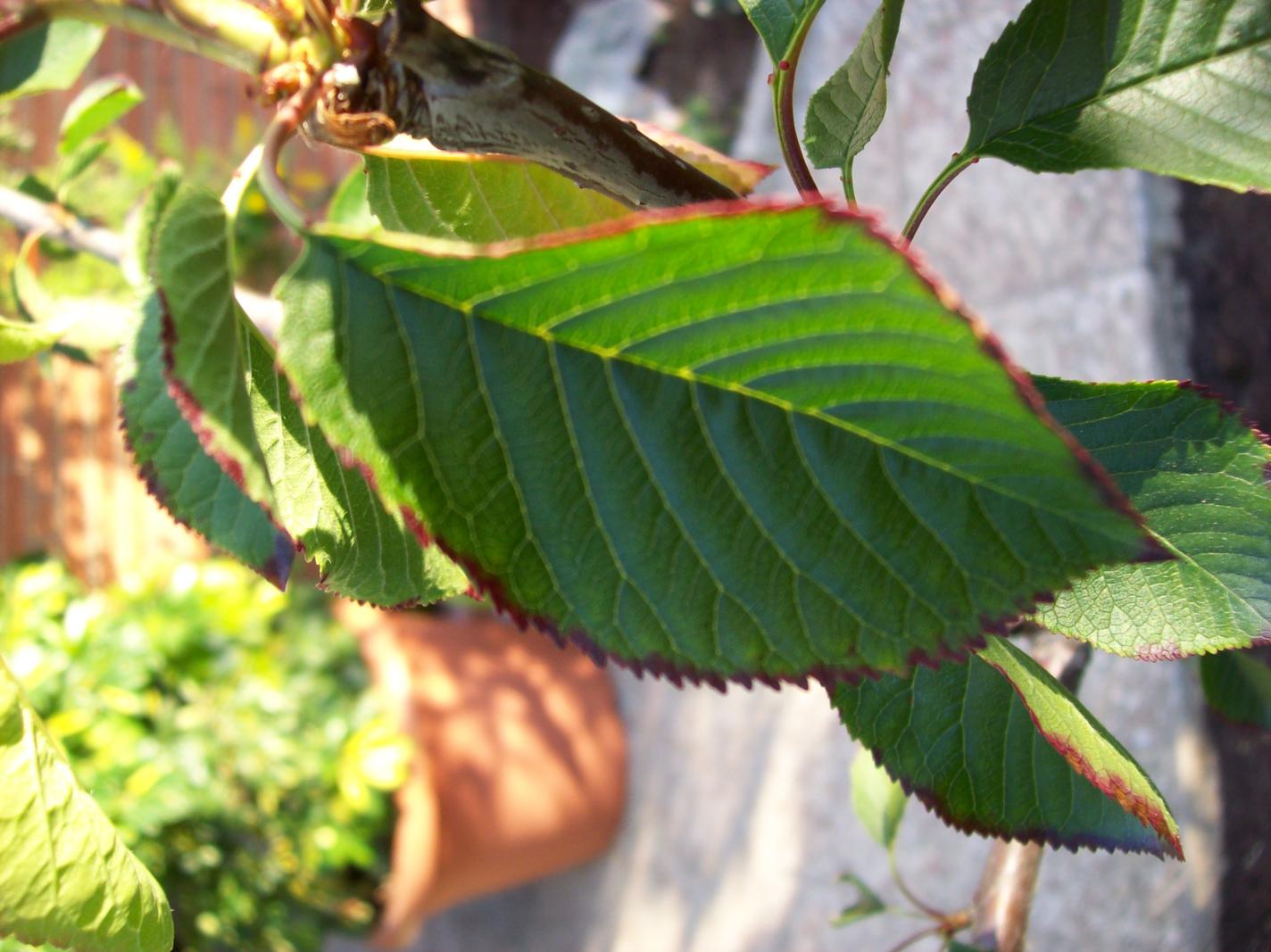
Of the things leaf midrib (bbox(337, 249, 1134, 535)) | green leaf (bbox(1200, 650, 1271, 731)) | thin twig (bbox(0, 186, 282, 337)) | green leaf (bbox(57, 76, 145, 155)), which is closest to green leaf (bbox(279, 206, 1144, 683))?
leaf midrib (bbox(337, 249, 1134, 535))

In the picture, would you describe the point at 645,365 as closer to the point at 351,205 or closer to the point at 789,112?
the point at 789,112

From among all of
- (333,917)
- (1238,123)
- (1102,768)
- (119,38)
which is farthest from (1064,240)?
(119,38)

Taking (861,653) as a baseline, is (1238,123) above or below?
above

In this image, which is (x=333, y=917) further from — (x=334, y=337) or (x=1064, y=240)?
(x=334, y=337)

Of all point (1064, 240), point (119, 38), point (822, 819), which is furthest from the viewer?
point (119, 38)

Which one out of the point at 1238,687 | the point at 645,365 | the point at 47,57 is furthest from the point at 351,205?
the point at 1238,687

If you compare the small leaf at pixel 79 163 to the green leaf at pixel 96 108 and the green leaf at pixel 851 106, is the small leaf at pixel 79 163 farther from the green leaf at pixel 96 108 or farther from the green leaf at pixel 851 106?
the green leaf at pixel 851 106

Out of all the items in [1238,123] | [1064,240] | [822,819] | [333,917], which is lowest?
[333,917]
